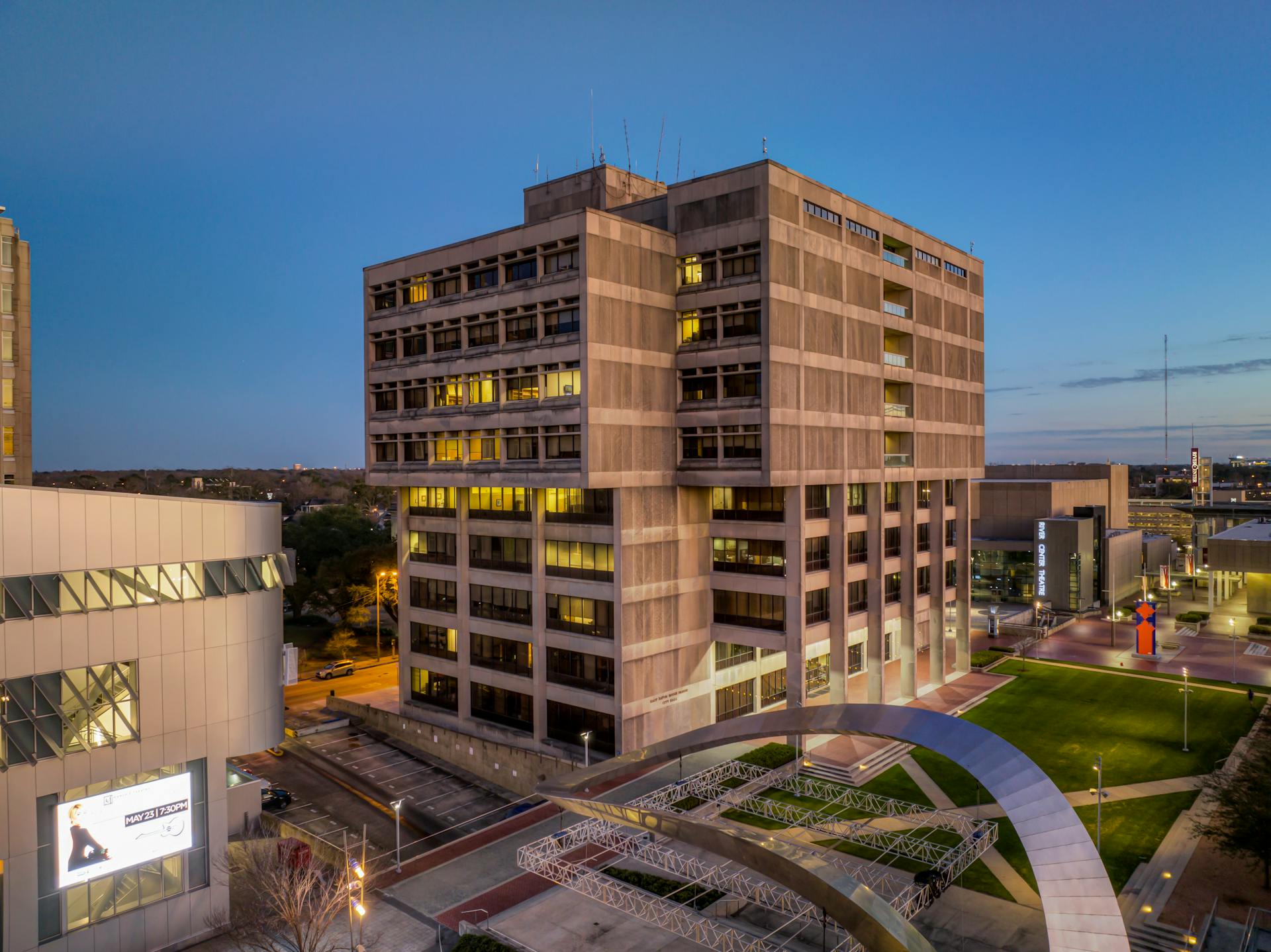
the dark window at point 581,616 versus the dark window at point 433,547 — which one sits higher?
the dark window at point 433,547

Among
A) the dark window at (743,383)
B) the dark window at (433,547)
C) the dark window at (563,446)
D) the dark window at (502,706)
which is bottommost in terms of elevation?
the dark window at (502,706)

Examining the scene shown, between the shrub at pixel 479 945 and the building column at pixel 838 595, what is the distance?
3075 centimetres

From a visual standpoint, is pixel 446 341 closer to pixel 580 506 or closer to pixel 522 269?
pixel 522 269

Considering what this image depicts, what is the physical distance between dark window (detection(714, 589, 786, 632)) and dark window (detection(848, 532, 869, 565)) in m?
7.87

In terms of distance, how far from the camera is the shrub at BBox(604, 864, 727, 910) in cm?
3350

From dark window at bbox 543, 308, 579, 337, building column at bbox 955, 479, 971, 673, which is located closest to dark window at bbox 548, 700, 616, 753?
dark window at bbox 543, 308, 579, 337

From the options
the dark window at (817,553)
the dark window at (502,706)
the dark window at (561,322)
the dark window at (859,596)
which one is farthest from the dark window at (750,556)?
the dark window at (561,322)

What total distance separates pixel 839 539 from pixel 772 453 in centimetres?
995

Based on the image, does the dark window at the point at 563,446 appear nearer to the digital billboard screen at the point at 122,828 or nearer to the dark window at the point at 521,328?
the dark window at the point at 521,328

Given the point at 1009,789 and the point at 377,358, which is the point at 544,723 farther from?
the point at 1009,789

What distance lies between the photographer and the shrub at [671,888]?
33500mm

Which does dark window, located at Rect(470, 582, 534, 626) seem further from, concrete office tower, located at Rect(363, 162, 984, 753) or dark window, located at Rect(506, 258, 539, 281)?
dark window, located at Rect(506, 258, 539, 281)

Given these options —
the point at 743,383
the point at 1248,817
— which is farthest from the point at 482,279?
the point at 1248,817

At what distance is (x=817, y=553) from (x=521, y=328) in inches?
1018
